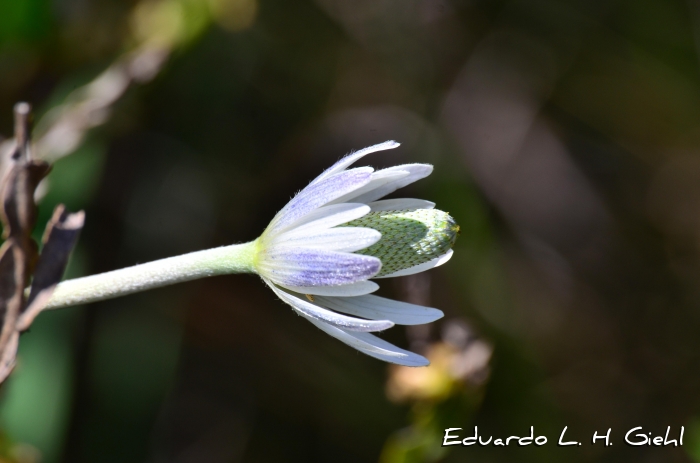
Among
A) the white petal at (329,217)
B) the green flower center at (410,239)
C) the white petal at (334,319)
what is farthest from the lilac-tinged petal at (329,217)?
the white petal at (334,319)

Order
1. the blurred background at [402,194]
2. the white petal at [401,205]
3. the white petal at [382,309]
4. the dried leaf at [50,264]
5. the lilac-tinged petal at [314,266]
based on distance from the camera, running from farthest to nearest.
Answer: the blurred background at [402,194]
the white petal at [401,205]
the white petal at [382,309]
the dried leaf at [50,264]
the lilac-tinged petal at [314,266]

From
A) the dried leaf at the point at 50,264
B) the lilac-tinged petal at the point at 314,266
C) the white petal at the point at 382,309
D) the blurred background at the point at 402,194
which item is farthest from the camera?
the blurred background at the point at 402,194

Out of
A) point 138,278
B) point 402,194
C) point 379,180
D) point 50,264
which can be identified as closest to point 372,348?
point 379,180

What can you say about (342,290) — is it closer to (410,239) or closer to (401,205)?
(410,239)

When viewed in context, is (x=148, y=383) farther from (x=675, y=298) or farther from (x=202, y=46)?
(x=675, y=298)

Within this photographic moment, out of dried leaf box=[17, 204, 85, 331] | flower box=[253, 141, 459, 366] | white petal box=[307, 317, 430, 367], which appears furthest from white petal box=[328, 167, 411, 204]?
dried leaf box=[17, 204, 85, 331]

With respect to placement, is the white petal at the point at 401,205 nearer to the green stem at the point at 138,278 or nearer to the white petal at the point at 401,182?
the white petal at the point at 401,182

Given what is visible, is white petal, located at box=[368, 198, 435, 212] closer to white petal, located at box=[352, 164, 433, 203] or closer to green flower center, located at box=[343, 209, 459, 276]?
white petal, located at box=[352, 164, 433, 203]
